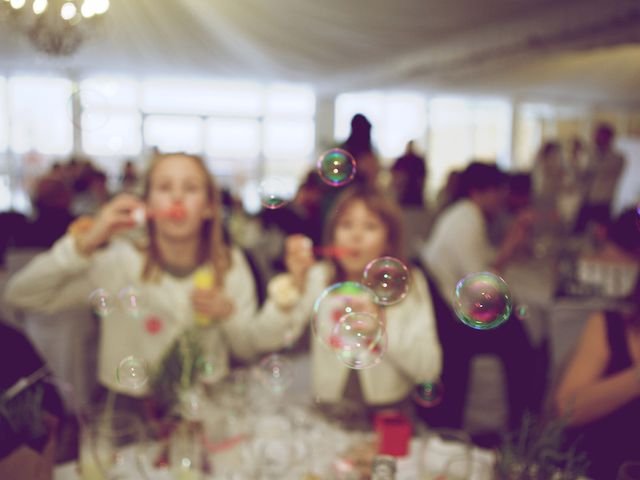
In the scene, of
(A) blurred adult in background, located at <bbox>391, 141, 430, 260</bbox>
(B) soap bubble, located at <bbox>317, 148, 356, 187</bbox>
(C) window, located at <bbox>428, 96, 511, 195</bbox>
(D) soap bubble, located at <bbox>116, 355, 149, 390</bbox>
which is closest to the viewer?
A: (D) soap bubble, located at <bbox>116, 355, 149, 390</bbox>

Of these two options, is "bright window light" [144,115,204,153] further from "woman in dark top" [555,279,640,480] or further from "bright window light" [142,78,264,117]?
"woman in dark top" [555,279,640,480]

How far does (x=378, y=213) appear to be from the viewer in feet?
5.68

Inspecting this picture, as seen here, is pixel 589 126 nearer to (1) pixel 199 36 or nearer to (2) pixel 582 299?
(1) pixel 199 36

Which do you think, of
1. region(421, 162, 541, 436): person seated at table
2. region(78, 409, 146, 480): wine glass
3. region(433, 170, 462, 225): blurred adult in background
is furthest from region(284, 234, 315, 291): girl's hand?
region(433, 170, 462, 225): blurred adult in background

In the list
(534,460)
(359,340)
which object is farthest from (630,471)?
(359,340)

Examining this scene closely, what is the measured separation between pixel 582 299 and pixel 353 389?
1.54 metres

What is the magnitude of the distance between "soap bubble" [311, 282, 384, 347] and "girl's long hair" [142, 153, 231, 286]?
0.34m

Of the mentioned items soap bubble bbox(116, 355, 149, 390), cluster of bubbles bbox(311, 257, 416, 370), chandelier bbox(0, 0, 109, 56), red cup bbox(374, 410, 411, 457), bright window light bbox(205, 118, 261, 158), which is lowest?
red cup bbox(374, 410, 411, 457)

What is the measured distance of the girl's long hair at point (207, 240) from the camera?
1712mm

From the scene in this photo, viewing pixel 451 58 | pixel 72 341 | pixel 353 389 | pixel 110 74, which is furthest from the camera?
pixel 110 74

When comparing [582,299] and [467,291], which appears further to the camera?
[582,299]

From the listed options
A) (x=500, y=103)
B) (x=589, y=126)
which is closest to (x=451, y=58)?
(x=500, y=103)

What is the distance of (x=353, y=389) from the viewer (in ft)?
5.91

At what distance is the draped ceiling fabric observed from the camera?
12.4ft
